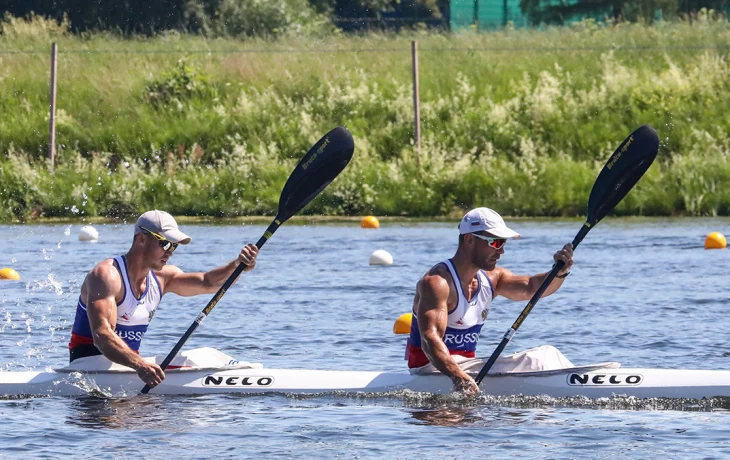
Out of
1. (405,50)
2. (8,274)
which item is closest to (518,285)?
(8,274)

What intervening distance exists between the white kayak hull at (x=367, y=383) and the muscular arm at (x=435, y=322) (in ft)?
1.03

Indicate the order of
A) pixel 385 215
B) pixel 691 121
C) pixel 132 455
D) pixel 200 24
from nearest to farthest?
pixel 132 455 < pixel 385 215 < pixel 691 121 < pixel 200 24

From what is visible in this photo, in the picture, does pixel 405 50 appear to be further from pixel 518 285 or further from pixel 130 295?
pixel 130 295

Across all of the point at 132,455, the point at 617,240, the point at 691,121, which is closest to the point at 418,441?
the point at 132,455

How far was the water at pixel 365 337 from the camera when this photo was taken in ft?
27.2

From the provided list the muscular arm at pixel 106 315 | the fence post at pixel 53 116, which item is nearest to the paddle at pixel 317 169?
the muscular arm at pixel 106 315

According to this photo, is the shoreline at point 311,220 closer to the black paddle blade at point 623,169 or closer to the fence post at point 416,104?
the fence post at point 416,104

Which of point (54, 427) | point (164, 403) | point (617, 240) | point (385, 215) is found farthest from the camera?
point (385, 215)

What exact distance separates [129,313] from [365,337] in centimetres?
374

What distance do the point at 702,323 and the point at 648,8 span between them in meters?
25.3

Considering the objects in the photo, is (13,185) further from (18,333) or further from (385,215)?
(18,333)

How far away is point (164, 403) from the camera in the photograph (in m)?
9.29

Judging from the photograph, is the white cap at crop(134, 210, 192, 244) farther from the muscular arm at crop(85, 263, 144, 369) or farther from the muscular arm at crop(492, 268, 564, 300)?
the muscular arm at crop(492, 268, 564, 300)

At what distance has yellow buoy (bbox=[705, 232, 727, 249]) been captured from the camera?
18.1m
